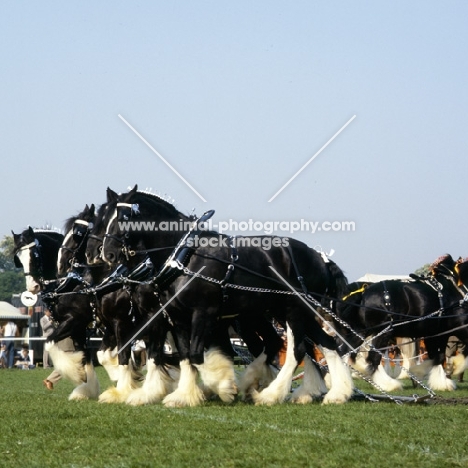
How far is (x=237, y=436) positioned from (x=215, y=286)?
12.5 ft

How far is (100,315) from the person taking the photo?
1431cm

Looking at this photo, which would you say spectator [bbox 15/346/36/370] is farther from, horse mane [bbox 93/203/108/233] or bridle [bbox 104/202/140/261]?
bridle [bbox 104/202/140/261]

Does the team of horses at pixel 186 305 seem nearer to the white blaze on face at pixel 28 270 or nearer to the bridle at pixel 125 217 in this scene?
the bridle at pixel 125 217

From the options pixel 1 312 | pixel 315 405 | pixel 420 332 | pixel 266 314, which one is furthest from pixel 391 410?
pixel 1 312

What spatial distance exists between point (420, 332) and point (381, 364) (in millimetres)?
1242

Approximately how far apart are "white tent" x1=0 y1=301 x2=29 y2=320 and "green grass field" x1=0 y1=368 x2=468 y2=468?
26.8 m

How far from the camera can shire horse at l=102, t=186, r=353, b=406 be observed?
40.8 feet

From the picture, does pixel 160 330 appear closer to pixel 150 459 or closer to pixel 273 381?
pixel 273 381

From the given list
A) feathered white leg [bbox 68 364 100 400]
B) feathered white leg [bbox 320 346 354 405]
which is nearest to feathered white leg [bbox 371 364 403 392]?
feathered white leg [bbox 320 346 354 405]

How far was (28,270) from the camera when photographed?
626 inches

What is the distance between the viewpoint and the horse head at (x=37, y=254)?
1583 cm

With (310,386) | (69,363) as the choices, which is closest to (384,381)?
(310,386)

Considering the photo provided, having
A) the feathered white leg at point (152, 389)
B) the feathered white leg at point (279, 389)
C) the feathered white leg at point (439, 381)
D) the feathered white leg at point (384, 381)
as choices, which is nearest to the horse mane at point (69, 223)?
the feathered white leg at point (152, 389)

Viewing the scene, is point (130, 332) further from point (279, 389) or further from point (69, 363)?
point (279, 389)
